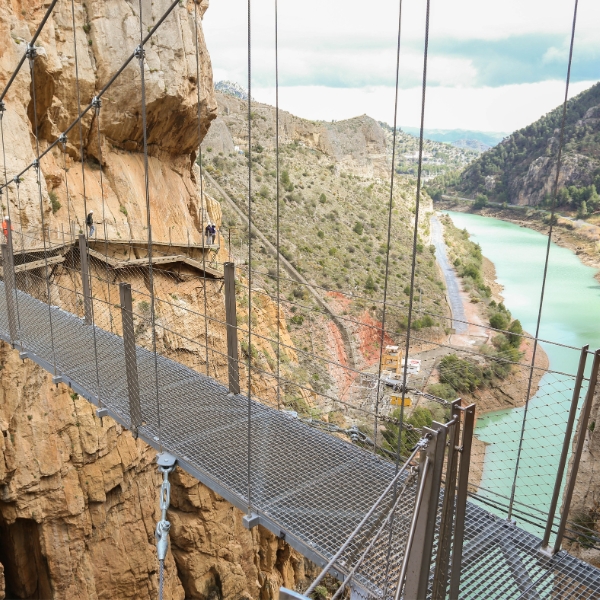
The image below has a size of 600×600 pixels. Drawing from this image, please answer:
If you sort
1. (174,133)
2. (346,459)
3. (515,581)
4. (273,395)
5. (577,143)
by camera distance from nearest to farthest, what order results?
(515,581)
(346,459)
(273,395)
(174,133)
(577,143)

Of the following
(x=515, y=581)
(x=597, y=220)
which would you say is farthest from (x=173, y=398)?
(x=597, y=220)

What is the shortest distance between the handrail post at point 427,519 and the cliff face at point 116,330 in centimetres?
389

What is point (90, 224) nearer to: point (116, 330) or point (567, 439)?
point (116, 330)

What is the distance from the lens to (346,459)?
261cm

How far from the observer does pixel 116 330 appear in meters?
6.39

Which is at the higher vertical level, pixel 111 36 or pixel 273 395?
pixel 111 36

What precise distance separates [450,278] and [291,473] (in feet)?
77.9

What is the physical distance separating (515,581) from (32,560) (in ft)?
15.9

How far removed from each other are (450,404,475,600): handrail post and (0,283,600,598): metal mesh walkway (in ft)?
0.91

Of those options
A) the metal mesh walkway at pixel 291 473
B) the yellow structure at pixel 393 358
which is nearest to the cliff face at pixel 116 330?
the metal mesh walkway at pixel 291 473

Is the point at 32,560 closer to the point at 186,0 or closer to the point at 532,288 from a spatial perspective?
the point at 186,0

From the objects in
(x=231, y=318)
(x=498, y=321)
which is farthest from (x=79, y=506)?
(x=498, y=321)

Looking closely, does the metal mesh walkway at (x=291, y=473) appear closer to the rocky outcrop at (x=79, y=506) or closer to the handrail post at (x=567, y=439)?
the handrail post at (x=567, y=439)

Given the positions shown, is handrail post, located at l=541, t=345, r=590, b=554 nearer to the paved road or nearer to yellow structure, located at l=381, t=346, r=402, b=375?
Answer: yellow structure, located at l=381, t=346, r=402, b=375
